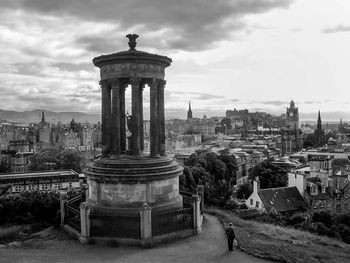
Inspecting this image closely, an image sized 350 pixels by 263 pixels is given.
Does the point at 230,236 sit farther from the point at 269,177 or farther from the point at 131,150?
the point at 269,177

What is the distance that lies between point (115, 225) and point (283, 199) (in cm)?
3236

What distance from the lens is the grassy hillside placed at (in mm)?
15188

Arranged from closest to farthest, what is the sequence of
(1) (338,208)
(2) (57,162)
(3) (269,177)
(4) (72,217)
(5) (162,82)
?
1. (4) (72,217)
2. (5) (162,82)
3. (1) (338,208)
4. (3) (269,177)
5. (2) (57,162)

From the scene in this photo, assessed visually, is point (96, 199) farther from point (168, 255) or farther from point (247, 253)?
point (247, 253)

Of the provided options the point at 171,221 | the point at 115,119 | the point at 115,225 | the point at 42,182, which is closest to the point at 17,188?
the point at 42,182

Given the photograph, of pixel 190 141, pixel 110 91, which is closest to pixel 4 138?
pixel 190 141

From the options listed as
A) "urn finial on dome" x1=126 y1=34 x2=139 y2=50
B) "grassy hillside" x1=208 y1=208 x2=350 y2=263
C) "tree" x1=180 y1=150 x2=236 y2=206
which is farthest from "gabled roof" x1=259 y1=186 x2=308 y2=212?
"urn finial on dome" x1=126 y1=34 x2=139 y2=50

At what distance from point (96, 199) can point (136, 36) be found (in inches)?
316

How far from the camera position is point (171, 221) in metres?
17.3

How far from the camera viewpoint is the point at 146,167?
18359 mm

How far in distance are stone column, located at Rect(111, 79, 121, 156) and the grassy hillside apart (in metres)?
6.57

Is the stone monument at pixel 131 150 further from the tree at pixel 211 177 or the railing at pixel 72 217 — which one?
the tree at pixel 211 177

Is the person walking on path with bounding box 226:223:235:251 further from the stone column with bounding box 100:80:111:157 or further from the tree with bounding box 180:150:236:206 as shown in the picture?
the tree with bounding box 180:150:236:206

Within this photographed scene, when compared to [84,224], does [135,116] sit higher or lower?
higher
